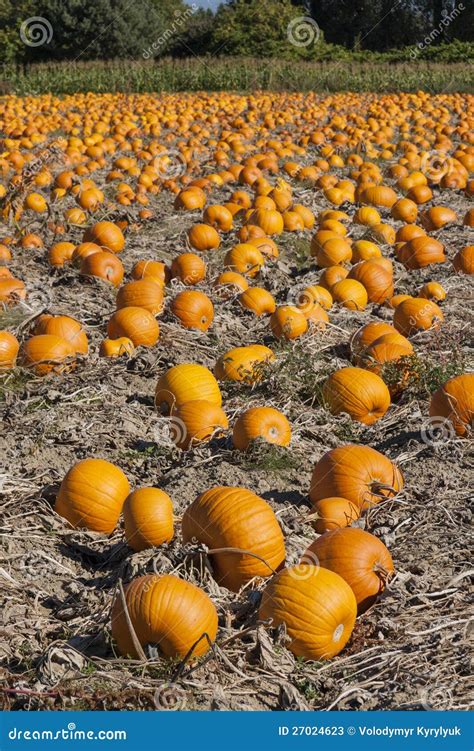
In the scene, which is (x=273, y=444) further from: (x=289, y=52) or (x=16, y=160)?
(x=289, y=52)

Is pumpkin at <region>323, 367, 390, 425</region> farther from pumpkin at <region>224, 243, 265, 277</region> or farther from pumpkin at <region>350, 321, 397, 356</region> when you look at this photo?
pumpkin at <region>224, 243, 265, 277</region>

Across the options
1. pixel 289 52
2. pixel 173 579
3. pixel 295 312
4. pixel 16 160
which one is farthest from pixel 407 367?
pixel 289 52

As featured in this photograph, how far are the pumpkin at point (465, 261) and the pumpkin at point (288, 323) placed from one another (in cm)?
243

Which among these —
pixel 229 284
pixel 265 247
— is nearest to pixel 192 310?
pixel 229 284

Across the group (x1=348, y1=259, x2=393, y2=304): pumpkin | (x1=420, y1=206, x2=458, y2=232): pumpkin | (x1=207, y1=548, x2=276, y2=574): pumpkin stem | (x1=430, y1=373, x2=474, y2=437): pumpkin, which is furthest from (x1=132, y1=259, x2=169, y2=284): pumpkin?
(x1=207, y1=548, x2=276, y2=574): pumpkin stem

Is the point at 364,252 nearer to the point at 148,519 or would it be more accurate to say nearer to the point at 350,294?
the point at 350,294

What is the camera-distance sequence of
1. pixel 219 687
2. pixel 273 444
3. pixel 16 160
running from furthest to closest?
pixel 16 160, pixel 273 444, pixel 219 687

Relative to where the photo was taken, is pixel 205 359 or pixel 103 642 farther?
pixel 205 359

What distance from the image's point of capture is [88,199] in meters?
11.4

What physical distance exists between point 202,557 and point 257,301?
4073 millimetres

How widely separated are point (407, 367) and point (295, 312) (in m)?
1.29

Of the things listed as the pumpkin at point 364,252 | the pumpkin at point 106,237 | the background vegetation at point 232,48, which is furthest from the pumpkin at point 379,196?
the background vegetation at point 232,48

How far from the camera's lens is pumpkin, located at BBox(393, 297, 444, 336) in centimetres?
693

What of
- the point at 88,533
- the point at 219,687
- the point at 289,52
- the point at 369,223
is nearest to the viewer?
the point at 219,687
